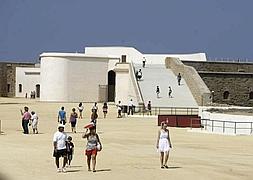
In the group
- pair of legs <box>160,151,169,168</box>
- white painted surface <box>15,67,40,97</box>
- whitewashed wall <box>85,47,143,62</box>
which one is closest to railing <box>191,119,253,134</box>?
pair of legs <box>160,151,169,168</box>

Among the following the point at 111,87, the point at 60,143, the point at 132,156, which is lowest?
the point at 132,156

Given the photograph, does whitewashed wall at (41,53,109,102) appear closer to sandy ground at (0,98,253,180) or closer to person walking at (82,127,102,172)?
sandy ground at (0,98,253,180)

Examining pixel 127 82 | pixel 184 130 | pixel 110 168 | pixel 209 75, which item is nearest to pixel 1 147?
pixel 110 168

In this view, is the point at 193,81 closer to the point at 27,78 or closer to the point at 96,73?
the point at 96,73

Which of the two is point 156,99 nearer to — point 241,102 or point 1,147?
point 241,102

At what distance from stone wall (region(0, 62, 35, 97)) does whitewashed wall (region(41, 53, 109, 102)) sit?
14.6 metres

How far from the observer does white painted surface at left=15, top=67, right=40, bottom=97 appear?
7288 cm

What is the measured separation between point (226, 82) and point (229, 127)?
26.9m

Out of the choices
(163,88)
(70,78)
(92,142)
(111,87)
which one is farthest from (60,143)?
(111,87)

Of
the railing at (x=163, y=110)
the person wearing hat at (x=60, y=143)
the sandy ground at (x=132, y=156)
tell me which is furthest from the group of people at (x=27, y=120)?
the railing at (x=163, y=110)

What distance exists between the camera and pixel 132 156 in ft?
68.7

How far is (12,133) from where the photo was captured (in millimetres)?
29750

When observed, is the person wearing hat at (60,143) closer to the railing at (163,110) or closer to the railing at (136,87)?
the railing at (163,110)

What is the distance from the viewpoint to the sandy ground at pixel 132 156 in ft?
55.2
